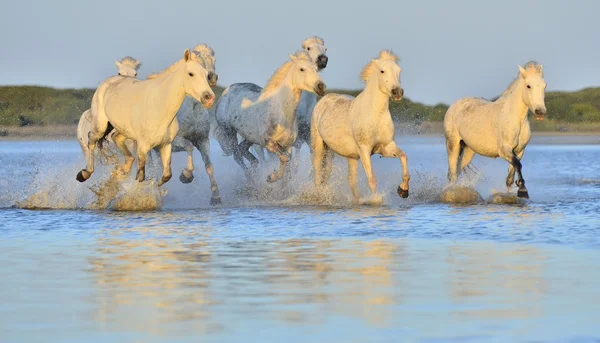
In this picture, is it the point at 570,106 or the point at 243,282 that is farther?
the point at 570,106

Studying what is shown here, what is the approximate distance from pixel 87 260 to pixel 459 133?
8.85 m

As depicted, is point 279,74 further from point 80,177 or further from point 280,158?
point 80,177

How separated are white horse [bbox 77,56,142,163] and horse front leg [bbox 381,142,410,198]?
4.35 m

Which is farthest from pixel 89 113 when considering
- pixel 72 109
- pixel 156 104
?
pixel 72 109

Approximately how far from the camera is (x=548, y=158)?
38.7 metres

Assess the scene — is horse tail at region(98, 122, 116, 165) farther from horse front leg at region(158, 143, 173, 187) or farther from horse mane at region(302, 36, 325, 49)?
horse mane at region(302, 36, 325, 49)

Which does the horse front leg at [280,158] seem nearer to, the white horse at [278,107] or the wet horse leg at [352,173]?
the white horse at [278,107]

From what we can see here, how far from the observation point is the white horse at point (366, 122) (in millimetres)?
17403

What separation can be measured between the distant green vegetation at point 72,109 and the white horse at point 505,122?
37.8 metres

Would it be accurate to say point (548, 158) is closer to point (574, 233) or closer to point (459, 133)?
point (459, 133)

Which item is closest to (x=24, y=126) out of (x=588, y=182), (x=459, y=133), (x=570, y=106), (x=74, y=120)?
(x=74, y=120)

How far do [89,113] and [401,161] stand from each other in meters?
5.27

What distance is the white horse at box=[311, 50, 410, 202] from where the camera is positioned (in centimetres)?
1740

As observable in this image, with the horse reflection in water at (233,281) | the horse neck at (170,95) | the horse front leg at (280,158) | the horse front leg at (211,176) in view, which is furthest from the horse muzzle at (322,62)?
the horse reflection in water at (233,281)
